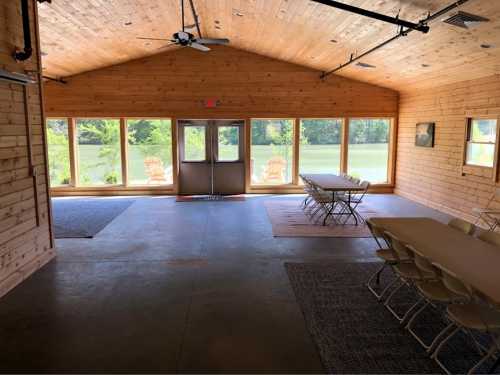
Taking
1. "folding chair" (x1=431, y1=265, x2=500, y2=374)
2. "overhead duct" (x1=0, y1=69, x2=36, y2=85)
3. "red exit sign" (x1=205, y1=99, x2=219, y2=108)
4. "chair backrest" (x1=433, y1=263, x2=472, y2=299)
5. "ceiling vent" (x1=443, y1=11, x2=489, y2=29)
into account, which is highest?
"ceiling vent" (x1=443, y1=11, x2=489, y2=29)

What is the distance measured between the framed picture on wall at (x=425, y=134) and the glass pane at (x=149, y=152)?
638 cm

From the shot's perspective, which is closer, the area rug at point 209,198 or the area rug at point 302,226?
the area rug at point 302,226

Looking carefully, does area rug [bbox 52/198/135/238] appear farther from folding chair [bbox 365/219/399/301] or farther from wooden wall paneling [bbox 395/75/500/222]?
wooden wall paneling [bbox 395/75/500/222]

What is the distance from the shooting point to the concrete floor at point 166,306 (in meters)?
2.91

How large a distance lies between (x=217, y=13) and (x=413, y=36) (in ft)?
12.1

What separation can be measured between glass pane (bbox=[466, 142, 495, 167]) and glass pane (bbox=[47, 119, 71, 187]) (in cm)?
966

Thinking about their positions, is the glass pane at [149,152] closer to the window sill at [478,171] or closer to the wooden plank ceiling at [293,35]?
the wooden plank ceiling at [293,35]

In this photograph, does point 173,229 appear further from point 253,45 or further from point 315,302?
point 253,45

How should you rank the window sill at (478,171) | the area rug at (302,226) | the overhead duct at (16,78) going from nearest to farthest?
the overhead duct at (16,78), the area rug at (302,226), the window sill at (478,171)

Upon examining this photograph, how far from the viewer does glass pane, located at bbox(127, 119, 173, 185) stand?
10.3 metres

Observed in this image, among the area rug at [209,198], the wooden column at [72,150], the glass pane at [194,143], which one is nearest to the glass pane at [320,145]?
the area rug at [209,198]

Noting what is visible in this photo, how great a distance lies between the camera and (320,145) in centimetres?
1064

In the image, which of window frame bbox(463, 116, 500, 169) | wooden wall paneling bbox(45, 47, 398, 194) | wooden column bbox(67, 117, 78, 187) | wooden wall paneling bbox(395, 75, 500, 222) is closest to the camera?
window frame bbox(463, 116, 500, 169)

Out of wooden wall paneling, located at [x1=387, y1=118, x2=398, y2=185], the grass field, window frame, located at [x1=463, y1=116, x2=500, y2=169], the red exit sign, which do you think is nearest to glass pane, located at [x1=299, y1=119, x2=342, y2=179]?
the grass field
